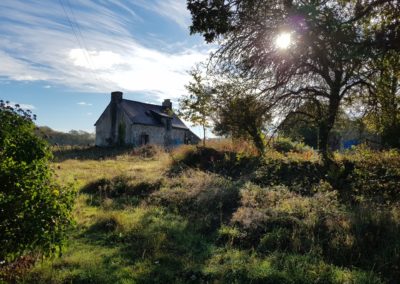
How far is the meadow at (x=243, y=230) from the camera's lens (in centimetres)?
582

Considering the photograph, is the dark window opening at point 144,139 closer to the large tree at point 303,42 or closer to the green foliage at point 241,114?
the green foliage at point 241,114

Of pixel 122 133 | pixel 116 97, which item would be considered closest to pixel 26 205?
pixel 122 133

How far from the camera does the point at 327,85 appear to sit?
15484 millimetres

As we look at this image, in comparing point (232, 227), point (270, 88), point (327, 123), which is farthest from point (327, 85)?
point (232, 227)

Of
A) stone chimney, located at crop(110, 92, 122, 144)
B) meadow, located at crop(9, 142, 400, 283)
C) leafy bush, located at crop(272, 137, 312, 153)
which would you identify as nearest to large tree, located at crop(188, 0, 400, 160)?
meadow, located at crop(9, 142, 400, 283)

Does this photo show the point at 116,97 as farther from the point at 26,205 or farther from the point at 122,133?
the point at 26,205

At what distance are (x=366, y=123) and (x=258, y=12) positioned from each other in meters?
8.03

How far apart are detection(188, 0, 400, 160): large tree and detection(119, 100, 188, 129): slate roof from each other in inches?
1049

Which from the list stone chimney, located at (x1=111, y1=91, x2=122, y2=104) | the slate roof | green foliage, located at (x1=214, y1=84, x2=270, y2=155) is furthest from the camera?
stone chimney, located at (x1=111, y1=91, x2=122, y2=104)

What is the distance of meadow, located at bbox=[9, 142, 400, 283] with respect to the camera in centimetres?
582

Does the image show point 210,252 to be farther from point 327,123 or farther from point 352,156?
point 327,123

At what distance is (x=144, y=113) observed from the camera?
4334 cm

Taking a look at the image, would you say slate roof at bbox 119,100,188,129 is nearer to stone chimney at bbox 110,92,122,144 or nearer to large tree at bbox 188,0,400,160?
stone chimney at bbox 110,92,122,144

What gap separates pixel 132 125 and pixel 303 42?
3187 cm
